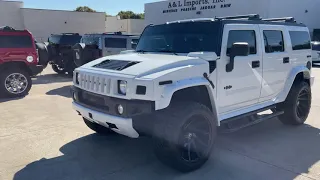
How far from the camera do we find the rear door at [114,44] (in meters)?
11.9

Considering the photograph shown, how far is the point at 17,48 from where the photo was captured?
346 inches

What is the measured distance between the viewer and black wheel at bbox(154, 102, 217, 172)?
364 cm

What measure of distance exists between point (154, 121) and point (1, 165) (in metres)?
2.26

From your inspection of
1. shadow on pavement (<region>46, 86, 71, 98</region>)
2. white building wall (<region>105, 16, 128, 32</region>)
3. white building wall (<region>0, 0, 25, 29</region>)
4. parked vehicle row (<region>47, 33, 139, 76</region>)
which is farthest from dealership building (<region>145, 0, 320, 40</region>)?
shadow on pavement (<region>46, 86, 71, 98</region>)

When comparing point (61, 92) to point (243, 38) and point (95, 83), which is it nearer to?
point (95, 83)

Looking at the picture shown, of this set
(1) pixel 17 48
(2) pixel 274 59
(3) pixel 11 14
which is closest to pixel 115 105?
(2) pixel 274 59

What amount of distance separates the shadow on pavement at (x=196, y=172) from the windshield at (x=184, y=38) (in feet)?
5.22

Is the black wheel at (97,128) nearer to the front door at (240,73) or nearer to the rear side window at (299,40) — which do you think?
the front door at (240,73)

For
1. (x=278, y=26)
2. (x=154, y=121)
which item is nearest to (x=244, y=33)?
(x=278, y=26)

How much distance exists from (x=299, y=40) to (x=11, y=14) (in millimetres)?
33533

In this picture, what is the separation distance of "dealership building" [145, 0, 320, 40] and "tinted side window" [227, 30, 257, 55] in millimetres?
21485

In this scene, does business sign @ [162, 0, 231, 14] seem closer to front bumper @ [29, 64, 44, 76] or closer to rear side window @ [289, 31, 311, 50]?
front bumper @ [29, 64, 44, 76]

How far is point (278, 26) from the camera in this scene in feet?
A: 18.1

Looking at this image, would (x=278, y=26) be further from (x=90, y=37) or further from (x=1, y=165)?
(x=90, y=37)
